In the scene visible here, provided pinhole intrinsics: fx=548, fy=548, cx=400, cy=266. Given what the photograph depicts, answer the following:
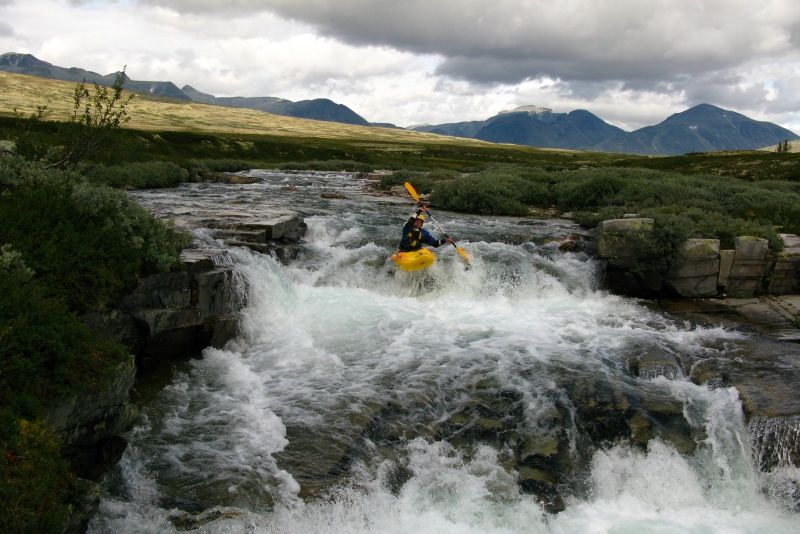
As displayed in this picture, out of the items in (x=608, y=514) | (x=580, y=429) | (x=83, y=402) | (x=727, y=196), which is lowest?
(x=608, y=514)

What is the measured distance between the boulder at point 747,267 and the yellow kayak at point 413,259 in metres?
10.7

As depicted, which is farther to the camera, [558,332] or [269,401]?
[558,332]

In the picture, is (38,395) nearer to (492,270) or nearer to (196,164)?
(492,270)

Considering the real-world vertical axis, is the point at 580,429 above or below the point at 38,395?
below

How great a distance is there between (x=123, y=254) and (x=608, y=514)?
418 inches

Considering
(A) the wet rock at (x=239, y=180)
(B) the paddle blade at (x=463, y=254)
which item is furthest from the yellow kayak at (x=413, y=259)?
(A) the wet rock at (x=239, y=180)

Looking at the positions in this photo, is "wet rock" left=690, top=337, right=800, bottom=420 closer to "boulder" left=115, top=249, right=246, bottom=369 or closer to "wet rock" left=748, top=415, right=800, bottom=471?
"wet rock" left=748, top=415, right=800, bottom=471

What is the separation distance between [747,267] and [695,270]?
1934mm

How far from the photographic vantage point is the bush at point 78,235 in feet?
32.6

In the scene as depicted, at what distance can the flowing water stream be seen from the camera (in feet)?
28.4

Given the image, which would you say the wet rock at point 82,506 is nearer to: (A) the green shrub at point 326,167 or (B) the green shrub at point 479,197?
(B) the green shrub at point 479,197

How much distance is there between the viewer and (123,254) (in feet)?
37.9

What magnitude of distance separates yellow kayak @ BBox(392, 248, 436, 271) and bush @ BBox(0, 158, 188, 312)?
752 cm

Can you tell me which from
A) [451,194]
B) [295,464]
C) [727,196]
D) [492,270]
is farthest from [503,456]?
[727,196]
